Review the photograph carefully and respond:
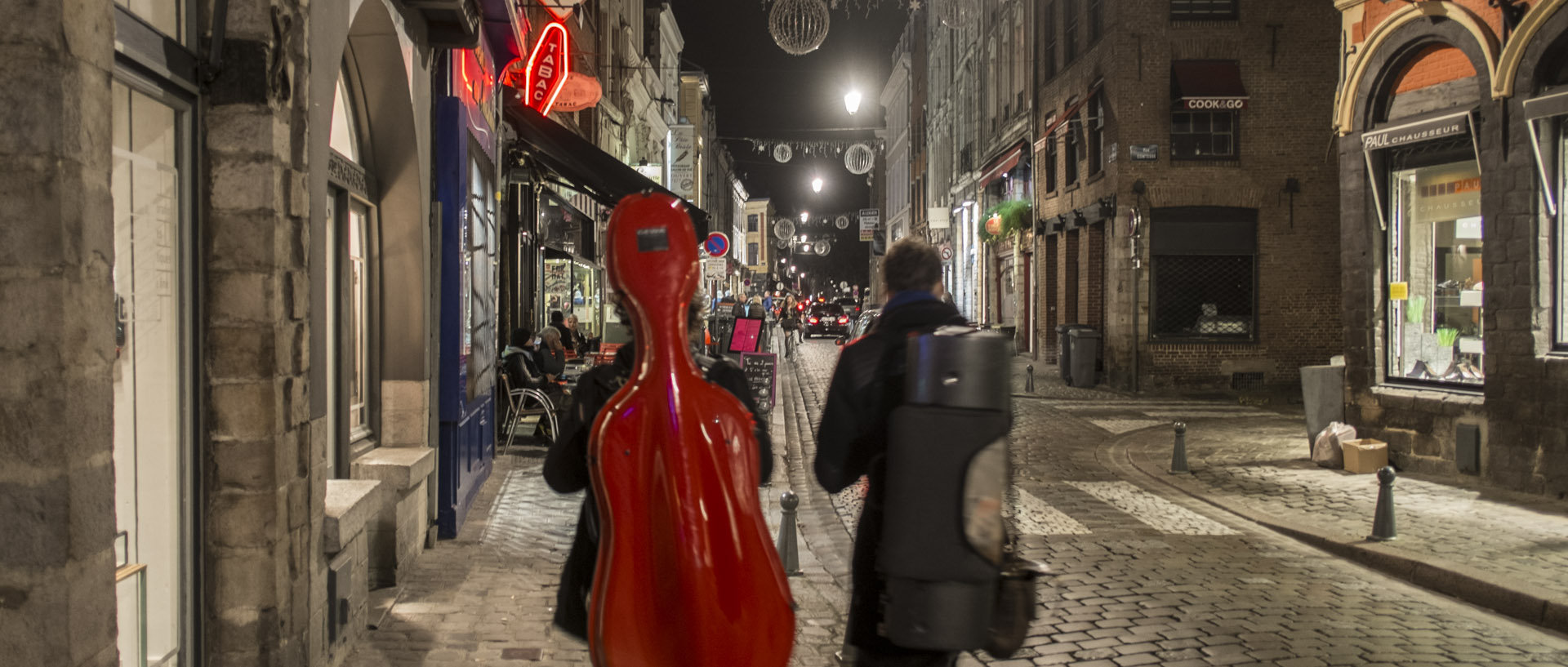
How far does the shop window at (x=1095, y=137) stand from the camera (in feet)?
72.0

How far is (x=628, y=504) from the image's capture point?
2.55m

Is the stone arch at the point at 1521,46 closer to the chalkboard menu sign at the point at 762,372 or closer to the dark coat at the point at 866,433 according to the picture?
the chalkboard menu sign at the point at 762,372

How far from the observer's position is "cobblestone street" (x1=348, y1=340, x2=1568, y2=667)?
5.19 metres

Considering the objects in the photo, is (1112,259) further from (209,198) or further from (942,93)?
(942,93)

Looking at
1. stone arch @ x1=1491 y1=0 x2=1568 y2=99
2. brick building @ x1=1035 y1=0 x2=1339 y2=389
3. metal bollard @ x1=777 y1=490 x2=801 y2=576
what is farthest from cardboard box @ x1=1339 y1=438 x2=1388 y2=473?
brick building @ x1=1035 y1=0 x2=1339 y2=389

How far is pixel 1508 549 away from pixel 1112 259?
13.9 m

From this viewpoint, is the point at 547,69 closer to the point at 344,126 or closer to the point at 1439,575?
the point at 344,126

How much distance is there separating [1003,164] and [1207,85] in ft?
33.7

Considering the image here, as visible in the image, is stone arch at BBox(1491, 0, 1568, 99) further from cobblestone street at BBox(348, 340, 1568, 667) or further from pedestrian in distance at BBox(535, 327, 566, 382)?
pedestrian in distance at BBox(535, 327, 566, 382)

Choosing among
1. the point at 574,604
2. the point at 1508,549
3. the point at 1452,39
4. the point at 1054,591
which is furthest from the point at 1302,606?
the point at 1452,39

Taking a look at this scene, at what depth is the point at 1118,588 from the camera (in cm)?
639

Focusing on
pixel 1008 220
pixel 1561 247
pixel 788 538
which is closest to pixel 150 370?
pixel 788 538

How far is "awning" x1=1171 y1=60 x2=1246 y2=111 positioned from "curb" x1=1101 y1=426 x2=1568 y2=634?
12778 millimetres

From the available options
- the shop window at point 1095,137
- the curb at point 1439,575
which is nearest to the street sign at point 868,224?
the shop window at point 1095,137
